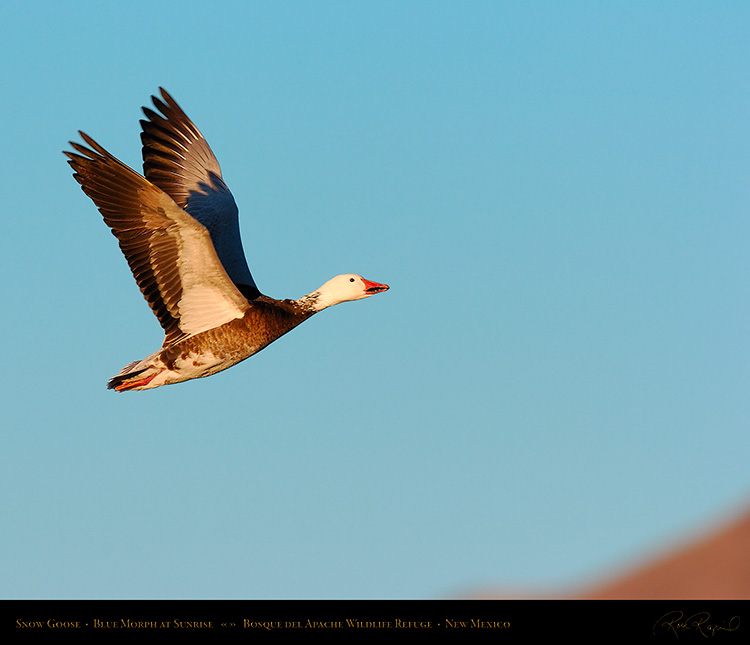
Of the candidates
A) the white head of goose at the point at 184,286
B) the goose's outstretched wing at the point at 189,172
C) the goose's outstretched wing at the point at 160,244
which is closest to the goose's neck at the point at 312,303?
the white head of goose at the point at 184,286

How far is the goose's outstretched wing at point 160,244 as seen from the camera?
1087cm

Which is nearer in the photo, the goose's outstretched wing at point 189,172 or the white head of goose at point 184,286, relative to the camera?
the white head of goose at point 184,286

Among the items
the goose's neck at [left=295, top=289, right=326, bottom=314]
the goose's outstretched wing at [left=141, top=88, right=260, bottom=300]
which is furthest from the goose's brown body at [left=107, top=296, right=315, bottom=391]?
the goose's outstretched wing at [left=141, top=88, right=260, bottom=300]

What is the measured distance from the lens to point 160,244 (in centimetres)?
1107

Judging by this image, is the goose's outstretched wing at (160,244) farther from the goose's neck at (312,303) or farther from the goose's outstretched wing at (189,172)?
the goose's outstretched wing at (189,172)

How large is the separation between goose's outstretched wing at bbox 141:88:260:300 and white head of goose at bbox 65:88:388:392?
0.31 feet

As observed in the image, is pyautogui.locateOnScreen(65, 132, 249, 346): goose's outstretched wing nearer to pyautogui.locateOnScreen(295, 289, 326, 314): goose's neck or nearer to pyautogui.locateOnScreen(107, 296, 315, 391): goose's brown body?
pyautogui.locateOnScreen(107, 296, 315, 391): goose's brown body

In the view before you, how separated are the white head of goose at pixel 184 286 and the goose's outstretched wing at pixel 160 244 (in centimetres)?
1

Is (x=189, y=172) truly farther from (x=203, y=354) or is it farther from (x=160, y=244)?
(x=203, y=354)

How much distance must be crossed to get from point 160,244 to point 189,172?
321cm

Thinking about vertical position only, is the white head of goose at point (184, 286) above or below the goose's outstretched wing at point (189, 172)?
below

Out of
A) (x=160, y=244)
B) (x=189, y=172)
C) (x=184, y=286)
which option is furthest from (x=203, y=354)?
(x=189, y=172)

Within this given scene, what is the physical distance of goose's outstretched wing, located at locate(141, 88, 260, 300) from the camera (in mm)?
13461
